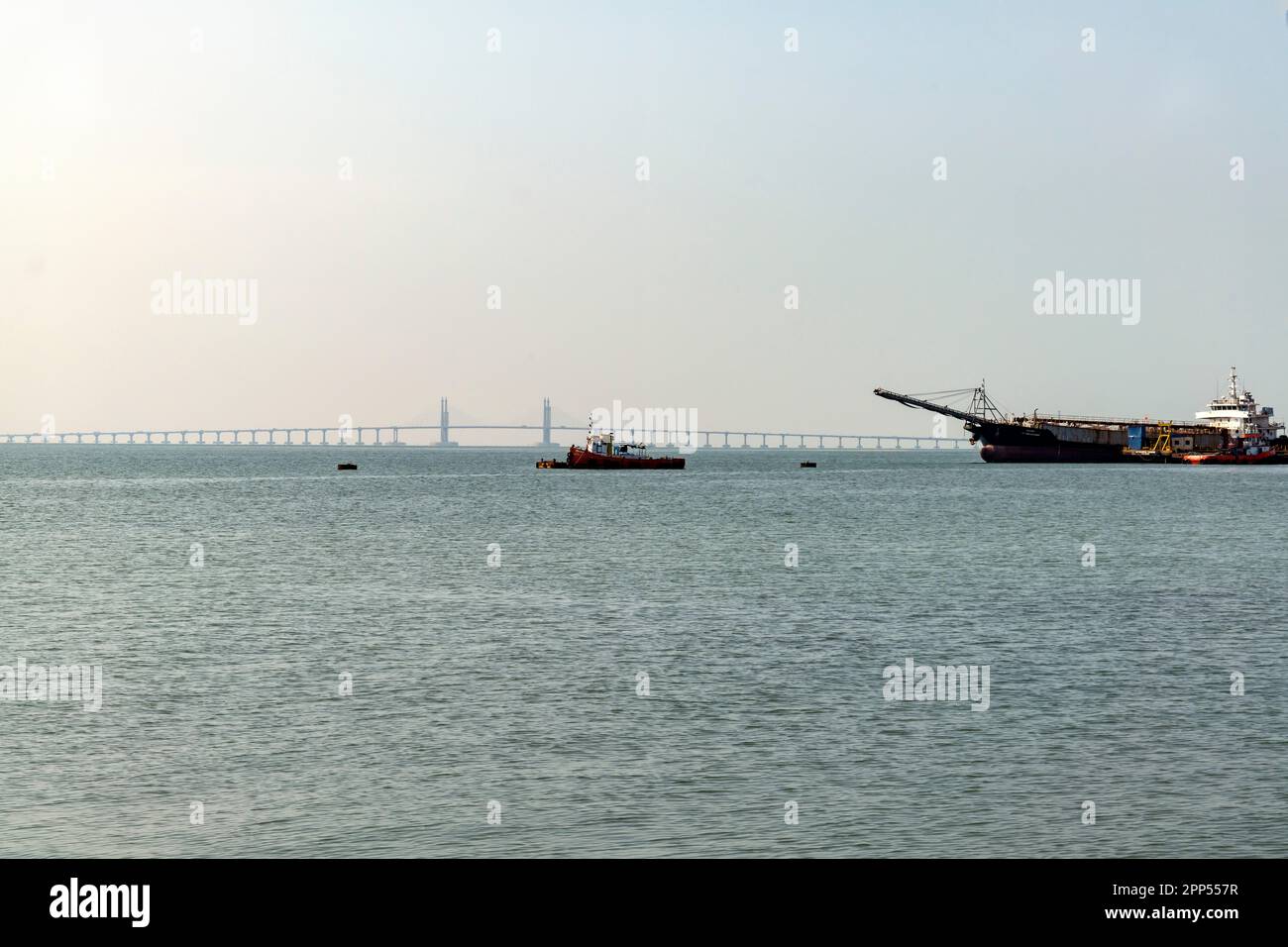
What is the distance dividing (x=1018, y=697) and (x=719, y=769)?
10.0 m

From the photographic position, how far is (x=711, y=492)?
154m

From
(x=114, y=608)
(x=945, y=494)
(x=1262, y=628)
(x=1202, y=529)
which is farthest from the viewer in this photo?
(x=945, y=494)

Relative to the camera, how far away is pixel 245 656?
3812 cm

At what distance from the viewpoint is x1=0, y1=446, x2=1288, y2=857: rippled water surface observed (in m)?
21.2

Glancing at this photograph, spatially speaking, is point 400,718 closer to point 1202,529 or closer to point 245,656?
point 245,656

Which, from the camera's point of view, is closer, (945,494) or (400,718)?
(400,718)

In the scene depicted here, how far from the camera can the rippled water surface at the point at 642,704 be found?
2125 cm

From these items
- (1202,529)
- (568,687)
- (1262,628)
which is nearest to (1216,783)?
(568,687)

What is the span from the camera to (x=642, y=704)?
30.7 metres
